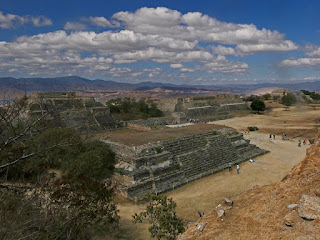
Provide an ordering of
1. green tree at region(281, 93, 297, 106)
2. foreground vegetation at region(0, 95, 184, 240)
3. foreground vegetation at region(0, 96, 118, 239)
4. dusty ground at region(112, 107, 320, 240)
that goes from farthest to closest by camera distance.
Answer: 1. green tree at region(281, 93, 297, 106)
2. dusty ground at region(112, 107, 320, 240)
3. foreground vegetation at region(0, 96, 118, 239)
4. foreground vegetation at region(0, 95, 184, 240)

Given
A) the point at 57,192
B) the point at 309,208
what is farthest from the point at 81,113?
the point at 309,208

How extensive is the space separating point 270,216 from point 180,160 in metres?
10.4

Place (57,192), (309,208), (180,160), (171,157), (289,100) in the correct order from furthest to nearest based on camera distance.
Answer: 1. (289,100)
2. (180,160)
3. (171,157)
4. (57,192)
5. (309,208)

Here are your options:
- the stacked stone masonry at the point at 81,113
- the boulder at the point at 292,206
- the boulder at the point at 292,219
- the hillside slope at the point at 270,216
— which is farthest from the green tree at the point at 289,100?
the boulder at the point at 292,219

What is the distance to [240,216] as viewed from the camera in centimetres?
542

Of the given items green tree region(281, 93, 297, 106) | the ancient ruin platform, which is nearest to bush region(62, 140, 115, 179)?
the ancient ruin platform

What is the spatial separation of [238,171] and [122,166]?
7.38 m

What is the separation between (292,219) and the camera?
4.28m

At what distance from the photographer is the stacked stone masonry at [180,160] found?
43.2 feet

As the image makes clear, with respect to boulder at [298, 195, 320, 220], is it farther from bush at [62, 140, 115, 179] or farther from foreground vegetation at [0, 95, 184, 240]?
bush at [62, 140, 115, 179]

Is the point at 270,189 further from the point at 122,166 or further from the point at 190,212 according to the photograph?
the point at 122,166

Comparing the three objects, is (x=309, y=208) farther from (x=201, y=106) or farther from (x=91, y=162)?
(x=201, y=106)

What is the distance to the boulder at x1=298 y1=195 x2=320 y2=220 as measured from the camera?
4.06 m

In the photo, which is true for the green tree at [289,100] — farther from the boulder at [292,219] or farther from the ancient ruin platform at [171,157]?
the boulder at [292,219]
